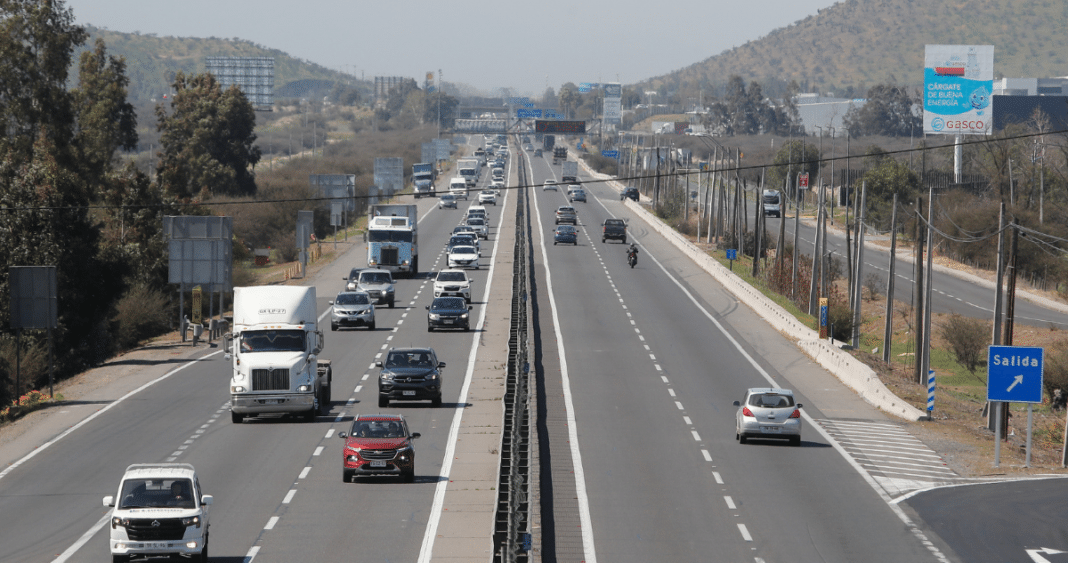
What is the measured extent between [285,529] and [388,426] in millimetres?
4209

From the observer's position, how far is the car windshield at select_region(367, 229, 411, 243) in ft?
221

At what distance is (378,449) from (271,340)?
8.59 m

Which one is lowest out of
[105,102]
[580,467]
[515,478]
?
[580,467]

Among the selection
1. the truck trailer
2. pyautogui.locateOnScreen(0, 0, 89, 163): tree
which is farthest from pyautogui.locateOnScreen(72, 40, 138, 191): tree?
the truck trailer

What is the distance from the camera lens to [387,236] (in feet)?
221

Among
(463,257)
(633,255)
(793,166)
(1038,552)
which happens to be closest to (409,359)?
(1038,552)

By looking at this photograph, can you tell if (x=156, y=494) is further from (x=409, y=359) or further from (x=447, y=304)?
(x=447, y=304)

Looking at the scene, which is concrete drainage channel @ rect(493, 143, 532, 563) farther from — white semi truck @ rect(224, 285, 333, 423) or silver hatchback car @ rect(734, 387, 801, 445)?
silver hatchback car @ rect(734, 387, 801, 445)

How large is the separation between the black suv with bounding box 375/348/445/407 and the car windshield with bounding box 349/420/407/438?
8859mm

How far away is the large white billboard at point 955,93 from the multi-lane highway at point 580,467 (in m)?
83.9

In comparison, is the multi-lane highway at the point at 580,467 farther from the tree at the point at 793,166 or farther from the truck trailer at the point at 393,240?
the tree at the point at 793,166

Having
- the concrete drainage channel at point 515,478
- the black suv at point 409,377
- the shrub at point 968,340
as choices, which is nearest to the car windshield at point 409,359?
the black suv at point 409,377

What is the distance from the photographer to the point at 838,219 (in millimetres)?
123500

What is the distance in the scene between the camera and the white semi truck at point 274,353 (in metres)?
31.4
